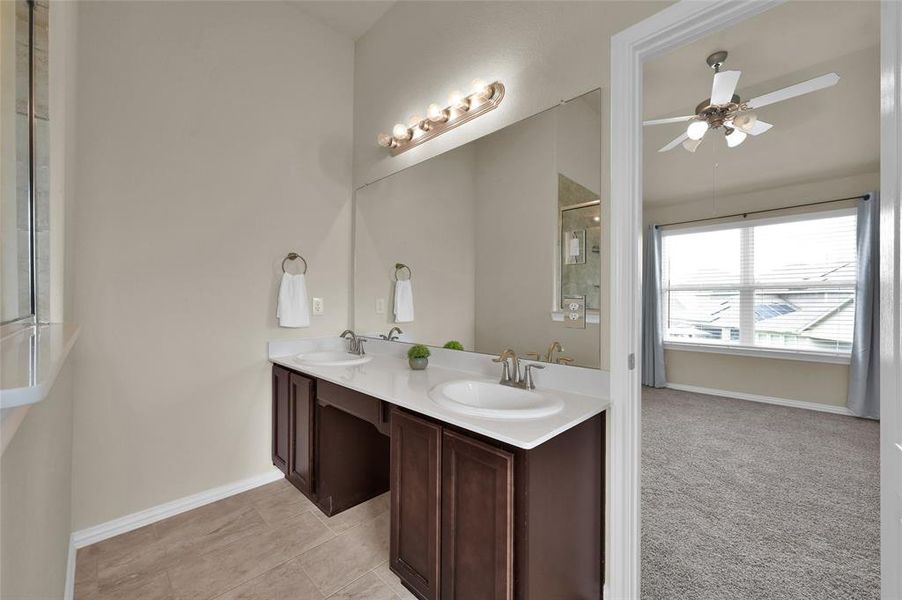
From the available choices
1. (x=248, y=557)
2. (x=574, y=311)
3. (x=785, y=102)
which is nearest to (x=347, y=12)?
(x=574, y=311)

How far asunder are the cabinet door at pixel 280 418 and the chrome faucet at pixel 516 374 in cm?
130

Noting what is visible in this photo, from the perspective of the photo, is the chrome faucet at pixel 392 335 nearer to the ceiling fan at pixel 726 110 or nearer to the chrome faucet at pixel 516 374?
the chrome faucet at pixel 516 374

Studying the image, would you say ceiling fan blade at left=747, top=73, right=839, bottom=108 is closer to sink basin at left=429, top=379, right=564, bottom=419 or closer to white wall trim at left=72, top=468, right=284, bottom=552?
sink basin at left=429, top=379, right=564, bottom=419

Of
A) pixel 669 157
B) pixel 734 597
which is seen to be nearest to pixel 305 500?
pixel 734 597

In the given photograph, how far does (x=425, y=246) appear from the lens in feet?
7.47

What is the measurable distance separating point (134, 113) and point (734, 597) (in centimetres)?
343

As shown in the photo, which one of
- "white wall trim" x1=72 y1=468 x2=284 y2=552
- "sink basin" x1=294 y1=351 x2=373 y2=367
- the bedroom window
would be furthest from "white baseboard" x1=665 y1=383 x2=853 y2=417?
"white wall trim" x1=72 y1=468 x2=284 y2=552

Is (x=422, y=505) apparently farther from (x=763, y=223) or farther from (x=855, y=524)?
(x=763, y=223)

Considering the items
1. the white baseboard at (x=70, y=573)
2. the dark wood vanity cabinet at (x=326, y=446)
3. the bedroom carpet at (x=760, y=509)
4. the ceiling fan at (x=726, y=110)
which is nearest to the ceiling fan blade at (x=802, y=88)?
the ceiling fan at (x=726, y=110)

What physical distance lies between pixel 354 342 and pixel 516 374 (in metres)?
1.33

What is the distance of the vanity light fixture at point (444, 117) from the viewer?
1.83 m

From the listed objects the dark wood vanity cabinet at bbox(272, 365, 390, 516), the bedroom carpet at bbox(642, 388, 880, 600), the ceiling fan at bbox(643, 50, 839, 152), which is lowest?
the bedroom carpet at bbox(642, 388, 880, 600)

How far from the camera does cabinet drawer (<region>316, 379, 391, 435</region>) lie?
1614 millimetres

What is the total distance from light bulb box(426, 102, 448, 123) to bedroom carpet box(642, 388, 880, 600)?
2.32m
